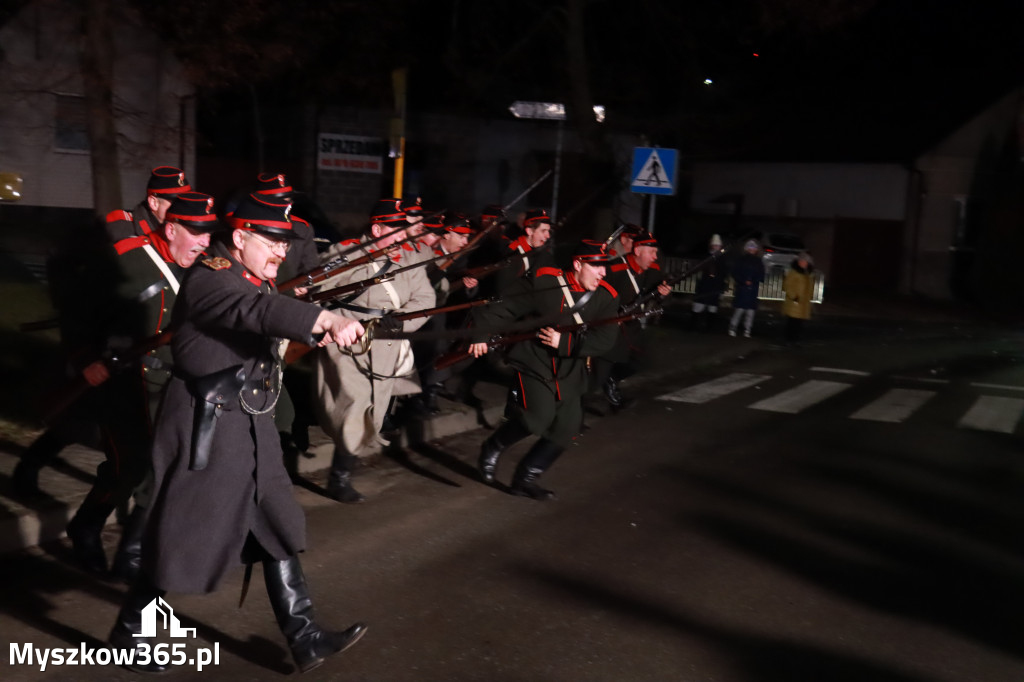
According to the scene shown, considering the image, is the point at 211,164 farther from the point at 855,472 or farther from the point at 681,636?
the point at 681,636

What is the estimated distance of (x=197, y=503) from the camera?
408cm

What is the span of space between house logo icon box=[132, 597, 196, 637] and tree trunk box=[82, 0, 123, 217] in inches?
283

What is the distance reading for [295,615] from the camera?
4246 mm

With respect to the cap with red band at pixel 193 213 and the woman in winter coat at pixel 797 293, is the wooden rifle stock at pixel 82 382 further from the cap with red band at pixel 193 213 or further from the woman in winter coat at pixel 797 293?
the woman in winter coat at pixel 797 293

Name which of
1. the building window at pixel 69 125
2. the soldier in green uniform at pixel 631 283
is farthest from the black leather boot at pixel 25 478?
the building window at pixel 69 125

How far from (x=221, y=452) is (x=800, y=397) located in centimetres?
933

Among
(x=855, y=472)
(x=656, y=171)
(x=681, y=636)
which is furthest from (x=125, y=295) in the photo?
(x=656, y=171)

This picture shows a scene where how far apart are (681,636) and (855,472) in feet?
13.3

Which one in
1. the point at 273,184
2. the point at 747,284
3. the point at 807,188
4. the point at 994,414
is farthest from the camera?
the point at 807,188

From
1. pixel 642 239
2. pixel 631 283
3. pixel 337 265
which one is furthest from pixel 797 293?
pixel 337 265

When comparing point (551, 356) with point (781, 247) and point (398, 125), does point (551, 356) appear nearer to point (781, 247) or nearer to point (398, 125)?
point (398, 125)

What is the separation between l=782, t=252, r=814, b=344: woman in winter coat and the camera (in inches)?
693

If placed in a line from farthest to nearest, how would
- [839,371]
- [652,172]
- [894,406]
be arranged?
[839,371]
[652,172]
[894,406]

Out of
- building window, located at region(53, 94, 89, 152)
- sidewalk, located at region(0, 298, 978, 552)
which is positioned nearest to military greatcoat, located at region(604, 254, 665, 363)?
sidewalk, located at region(0, 298, 978, 552)
